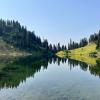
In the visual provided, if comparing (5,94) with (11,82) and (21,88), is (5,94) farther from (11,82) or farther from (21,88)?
(11,82)

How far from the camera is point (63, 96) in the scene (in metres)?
42.9

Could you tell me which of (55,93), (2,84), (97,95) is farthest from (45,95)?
(2,84)

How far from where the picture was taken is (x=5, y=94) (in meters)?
46.5

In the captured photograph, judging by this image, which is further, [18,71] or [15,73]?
[18,71]

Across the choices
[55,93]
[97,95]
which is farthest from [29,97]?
[97,95]

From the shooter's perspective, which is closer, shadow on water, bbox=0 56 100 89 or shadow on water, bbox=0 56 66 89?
shadow on water, bbox=0 56 66 89

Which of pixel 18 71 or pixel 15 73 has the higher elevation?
pixel 18 71

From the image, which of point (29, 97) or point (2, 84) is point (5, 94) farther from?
point (2, 84)

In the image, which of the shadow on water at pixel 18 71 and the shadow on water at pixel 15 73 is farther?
the shadow on water at pixel 18 71

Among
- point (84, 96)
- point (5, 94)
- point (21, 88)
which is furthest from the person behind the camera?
point (21, 88)

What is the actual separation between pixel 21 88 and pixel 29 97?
433 inches

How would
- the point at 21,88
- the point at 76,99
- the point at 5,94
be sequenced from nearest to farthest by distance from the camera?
the point at 76,99 < the point at 5,94 < the point at 21,88

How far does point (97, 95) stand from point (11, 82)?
2529 centimetres

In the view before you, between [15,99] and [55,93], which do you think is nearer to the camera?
[15,99]
